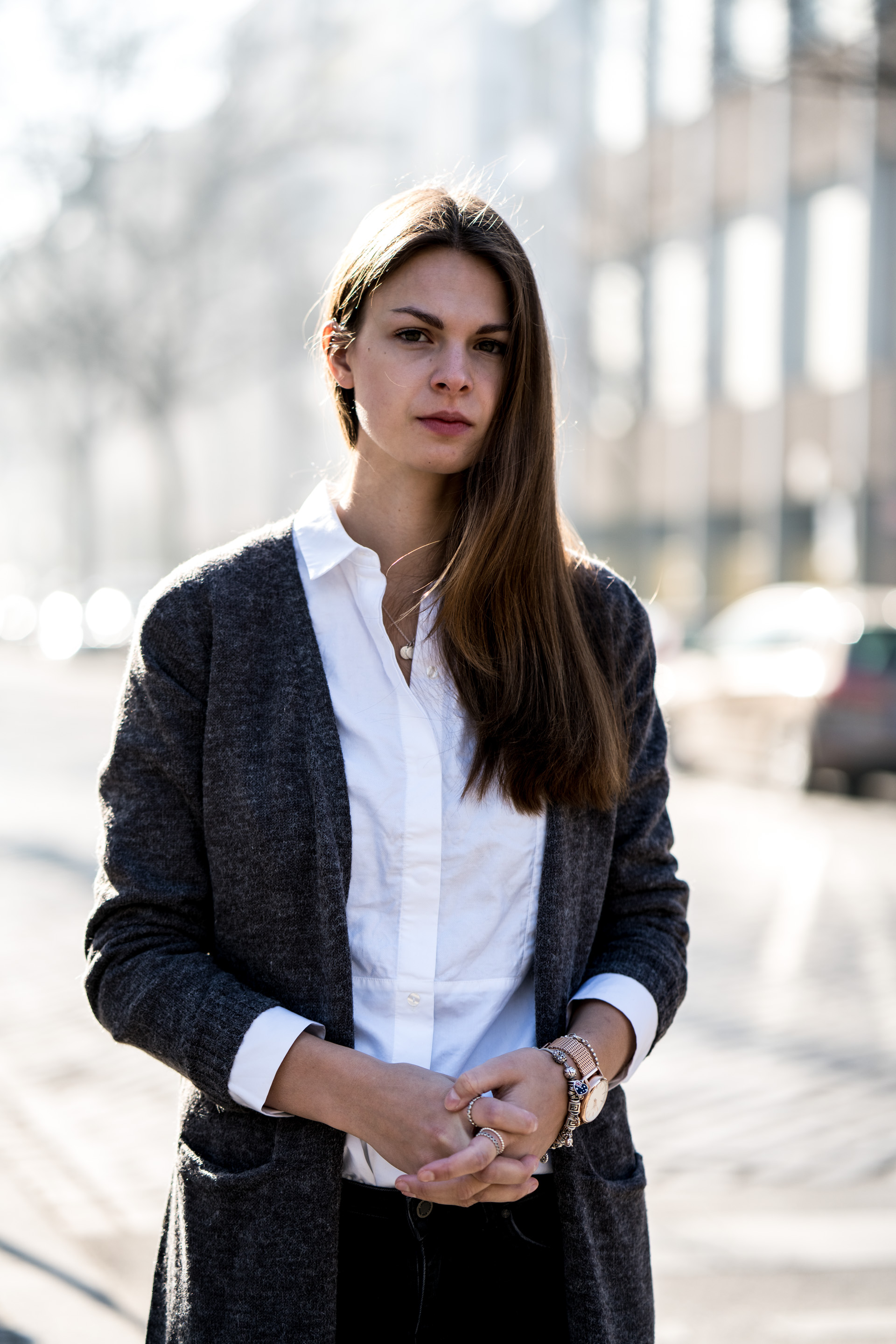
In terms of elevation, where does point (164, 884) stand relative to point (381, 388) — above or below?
below

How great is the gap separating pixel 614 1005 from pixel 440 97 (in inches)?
1495

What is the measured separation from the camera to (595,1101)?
1.91 meters

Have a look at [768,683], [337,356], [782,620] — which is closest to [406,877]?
[337,356]

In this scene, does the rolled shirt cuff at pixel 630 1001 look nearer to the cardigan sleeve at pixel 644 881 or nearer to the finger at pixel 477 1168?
the cardigan sleeve at pixel 644 881

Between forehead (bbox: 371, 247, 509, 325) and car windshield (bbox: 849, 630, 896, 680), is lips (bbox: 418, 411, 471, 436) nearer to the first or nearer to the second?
forehead (bbox: 371, 247, 509, 325)

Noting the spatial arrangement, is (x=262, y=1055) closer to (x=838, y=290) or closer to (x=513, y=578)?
(x=513, y=578)

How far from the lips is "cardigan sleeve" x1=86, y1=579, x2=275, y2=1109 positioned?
1.31 feet

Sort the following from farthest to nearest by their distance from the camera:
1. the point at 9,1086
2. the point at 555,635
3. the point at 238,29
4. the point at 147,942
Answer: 1. the point at 238,29
2. the point at 9,1086
3. the point at 555,635
4. the point at 147,942

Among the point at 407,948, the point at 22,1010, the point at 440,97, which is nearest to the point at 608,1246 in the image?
the point at 407,948

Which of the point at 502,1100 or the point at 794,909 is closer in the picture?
the point at 502,1100

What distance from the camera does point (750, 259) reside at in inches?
1033

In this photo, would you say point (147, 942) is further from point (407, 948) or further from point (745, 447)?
point (745, 447)

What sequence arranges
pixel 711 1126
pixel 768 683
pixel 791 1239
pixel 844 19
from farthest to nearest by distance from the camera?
pixel 768 683 → pixel 844 19 → pixel 711 1126 → pixel 791 1239

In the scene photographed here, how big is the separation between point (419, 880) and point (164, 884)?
0.32 metres
